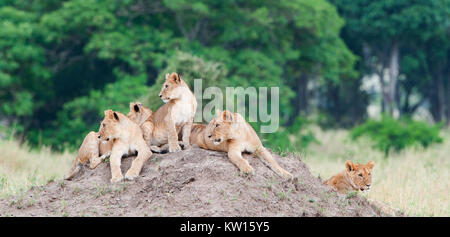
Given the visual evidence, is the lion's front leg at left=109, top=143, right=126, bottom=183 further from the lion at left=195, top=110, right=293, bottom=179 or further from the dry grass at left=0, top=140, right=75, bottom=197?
the dry grass at left=0, top=140, right=75, bottom=197

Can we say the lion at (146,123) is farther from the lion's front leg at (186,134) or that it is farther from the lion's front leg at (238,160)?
the lion's front leg at (238,160)

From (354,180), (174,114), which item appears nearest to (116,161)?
(174,114)

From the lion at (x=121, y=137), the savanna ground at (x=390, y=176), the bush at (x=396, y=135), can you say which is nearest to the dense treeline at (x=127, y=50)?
the bush at (x=396, y=135)

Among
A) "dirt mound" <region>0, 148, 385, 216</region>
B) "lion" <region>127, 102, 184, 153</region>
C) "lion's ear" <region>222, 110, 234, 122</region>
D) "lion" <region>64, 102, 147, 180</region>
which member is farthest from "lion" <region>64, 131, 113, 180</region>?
"lion's ear" <region>222, 110, 234, 122</region>

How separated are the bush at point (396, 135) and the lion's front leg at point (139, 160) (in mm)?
14058

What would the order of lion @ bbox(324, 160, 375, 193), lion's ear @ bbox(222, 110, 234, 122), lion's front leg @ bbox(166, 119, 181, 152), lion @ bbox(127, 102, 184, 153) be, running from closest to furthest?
lion's ear @ bbox(222, 110, 234, 122), lion's front leg @ bbox(166, 119, 181, 152), lion @ bbox(127, 102, 184, 153), lion @ bbox(324, 160, 375, 193)

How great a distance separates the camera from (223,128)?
27.8 ft

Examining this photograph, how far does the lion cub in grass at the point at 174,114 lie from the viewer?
9.26 metres

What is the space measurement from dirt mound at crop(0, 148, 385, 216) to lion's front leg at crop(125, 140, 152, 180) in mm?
83

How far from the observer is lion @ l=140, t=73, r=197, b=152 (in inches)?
364

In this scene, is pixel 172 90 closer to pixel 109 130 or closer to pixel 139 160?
pixel 109 130

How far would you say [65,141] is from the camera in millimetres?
22094
